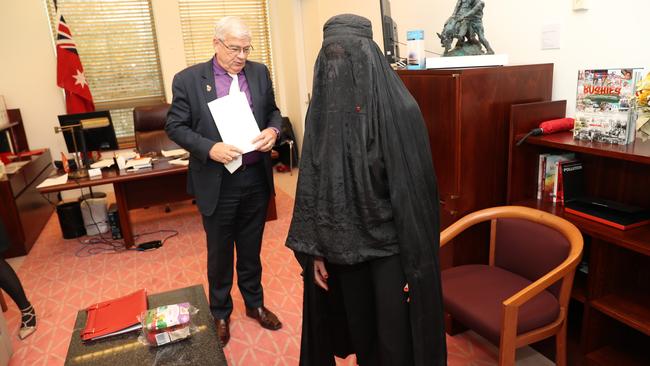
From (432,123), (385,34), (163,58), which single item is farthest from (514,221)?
(163,58)

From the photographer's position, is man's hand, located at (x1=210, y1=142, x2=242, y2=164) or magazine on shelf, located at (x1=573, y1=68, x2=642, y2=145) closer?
magazine on shelf, located at (x1=573, y1=68, x2=642, y2=145)

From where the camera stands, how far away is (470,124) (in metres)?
1.90

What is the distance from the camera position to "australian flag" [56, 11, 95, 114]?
471 cm

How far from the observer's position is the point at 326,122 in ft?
4.33

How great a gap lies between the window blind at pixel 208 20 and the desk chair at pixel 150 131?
154 centimetres

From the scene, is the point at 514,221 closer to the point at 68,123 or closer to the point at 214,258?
the point at 214,258

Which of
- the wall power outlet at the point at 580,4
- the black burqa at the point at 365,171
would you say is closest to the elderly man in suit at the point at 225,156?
the black burqa at the point at 365,171

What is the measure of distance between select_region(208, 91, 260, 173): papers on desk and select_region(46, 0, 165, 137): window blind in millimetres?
3872

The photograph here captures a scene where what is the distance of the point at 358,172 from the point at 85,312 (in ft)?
4.54

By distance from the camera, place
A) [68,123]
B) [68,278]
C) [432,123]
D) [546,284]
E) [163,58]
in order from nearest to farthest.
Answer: [546,284] < [432,123] < [68,278] < [68,123] < [163,58]

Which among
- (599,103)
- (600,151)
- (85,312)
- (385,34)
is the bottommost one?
(85,312)

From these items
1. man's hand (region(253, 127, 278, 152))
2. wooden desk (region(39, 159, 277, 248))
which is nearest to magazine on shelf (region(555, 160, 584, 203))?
man's hand (region(253, 127, 278, 152))

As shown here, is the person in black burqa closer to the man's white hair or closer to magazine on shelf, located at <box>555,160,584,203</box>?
the man's white hair

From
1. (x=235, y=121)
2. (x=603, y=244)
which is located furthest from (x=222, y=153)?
(x=603, y=244)
